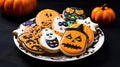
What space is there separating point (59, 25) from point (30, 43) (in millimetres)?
128

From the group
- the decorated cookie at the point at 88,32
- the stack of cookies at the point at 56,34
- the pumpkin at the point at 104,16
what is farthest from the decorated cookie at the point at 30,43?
the pumpkin at the point at 104,16

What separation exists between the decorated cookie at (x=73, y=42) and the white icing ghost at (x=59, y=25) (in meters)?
0.04

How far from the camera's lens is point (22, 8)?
1060 millimetres

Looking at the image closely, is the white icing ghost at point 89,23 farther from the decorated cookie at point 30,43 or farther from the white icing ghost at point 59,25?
the decorated cookie at point 30,43

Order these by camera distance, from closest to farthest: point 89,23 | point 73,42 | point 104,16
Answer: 1. point 73,42
2. point 89,23
3. point 104,16

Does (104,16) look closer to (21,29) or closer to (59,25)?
(59,25)

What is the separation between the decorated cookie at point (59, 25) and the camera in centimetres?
88

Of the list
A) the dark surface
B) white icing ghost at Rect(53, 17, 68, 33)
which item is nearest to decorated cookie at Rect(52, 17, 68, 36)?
white icing ghost at Rect(53, 17, 68, 33)

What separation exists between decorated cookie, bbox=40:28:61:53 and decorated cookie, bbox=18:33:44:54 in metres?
0.02

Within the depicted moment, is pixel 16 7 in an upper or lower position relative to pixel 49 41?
upper

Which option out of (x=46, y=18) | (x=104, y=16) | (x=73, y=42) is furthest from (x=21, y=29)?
(x=104, y=16)

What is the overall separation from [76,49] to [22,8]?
356 millimetres

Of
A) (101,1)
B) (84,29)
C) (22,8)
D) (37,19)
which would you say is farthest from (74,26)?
(101,1)

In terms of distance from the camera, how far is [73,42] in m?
0.81
